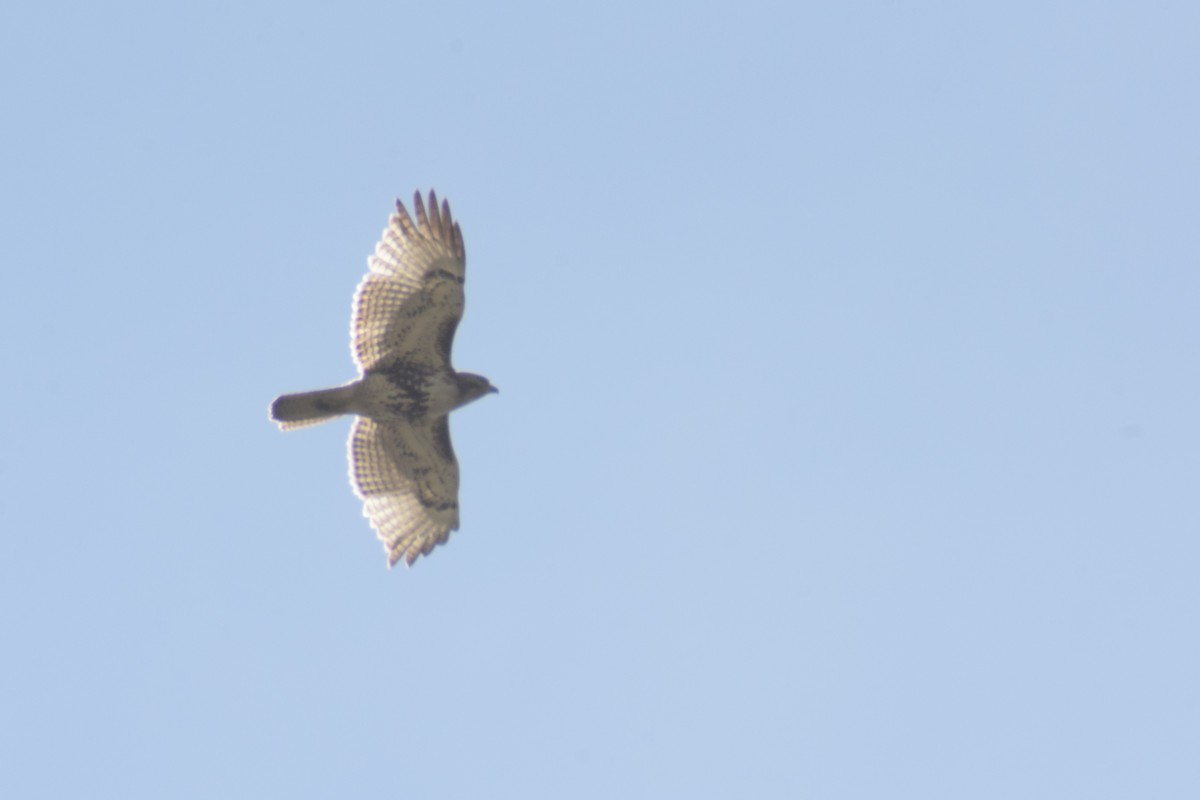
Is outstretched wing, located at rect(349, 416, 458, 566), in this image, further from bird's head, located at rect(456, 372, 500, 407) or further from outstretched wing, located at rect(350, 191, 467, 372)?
outstretched wing, located at rect(350, 191, 467, 372)

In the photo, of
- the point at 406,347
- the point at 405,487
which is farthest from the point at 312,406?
the point at 405,487

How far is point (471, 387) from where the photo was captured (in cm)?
1791

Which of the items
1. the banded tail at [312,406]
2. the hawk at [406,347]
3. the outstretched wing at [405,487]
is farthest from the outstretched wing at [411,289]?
the outstretched wing at [405,487]

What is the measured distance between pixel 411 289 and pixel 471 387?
1261 millimetres

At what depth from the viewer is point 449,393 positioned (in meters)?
17.9

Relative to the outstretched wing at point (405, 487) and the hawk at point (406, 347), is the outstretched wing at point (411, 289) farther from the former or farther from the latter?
the outstretched wing at point (405, 487)

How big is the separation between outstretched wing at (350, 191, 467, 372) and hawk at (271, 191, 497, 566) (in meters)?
0.01

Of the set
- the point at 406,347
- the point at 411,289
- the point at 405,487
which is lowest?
the point at 405,487

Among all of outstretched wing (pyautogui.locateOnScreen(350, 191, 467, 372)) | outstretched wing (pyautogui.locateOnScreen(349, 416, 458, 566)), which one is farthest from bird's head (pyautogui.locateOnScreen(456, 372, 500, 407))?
outstretched wing (pyautogui.locateOnScreen(349, 416, 458, 566))

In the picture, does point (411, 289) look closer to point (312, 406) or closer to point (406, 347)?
point (406, 347)

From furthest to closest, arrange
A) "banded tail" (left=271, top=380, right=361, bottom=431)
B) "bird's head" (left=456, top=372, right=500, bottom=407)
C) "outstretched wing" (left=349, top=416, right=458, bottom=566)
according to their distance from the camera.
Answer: "outstretched wing" (left=349, top=416, right=458, bottom=566) < "bird's head" (left=456, top=372, right=500, bottom=407) < "banded tail" (left=271, top=380, right=361, bottom=431)

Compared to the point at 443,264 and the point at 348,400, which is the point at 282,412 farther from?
the point at 443,264

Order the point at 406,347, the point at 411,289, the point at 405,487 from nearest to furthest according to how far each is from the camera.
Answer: the point at 411,289 < the point at 406,347 < the point at 405,487

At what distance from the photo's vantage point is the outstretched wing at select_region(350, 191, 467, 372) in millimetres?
17469
